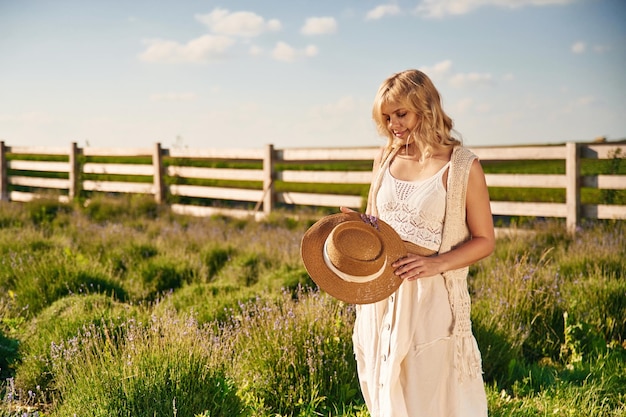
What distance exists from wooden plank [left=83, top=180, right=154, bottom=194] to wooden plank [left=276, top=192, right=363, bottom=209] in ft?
12.4

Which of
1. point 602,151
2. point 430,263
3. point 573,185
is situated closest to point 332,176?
point 573,185

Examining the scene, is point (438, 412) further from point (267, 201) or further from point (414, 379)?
point (267, 201)

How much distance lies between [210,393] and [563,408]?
195cm

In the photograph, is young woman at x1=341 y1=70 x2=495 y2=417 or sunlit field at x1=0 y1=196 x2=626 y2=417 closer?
young woman at x1=341 y1=70 x2=495 y2=417

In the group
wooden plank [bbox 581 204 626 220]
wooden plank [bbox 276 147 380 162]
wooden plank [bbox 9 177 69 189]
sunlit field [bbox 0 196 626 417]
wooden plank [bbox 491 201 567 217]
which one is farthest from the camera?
wooden plank [bbox 9 177 69 189]


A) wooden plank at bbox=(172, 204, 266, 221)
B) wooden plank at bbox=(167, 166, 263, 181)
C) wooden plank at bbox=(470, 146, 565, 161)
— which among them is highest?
wooden plank at bbox=(470, 146, 565, 161)

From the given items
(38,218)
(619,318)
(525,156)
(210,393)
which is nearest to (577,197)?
(525,156)

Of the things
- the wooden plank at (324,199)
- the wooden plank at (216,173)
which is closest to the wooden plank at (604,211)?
the wooden plank at (324,199)

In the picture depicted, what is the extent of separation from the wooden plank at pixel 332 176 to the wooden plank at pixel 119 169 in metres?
3.85

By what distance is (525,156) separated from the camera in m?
9.66

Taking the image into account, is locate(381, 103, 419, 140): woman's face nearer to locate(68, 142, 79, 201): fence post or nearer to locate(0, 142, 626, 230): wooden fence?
locate(0, 142, 626, 230): wooden fence

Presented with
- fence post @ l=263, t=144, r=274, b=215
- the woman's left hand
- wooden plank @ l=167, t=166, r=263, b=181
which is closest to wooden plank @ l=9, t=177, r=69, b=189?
wooden plank @ l=167, t=166, r=263, b=181

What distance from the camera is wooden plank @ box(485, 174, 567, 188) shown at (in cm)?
945

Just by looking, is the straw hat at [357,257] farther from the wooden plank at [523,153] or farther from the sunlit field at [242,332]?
the wooden plank at [523,153]
